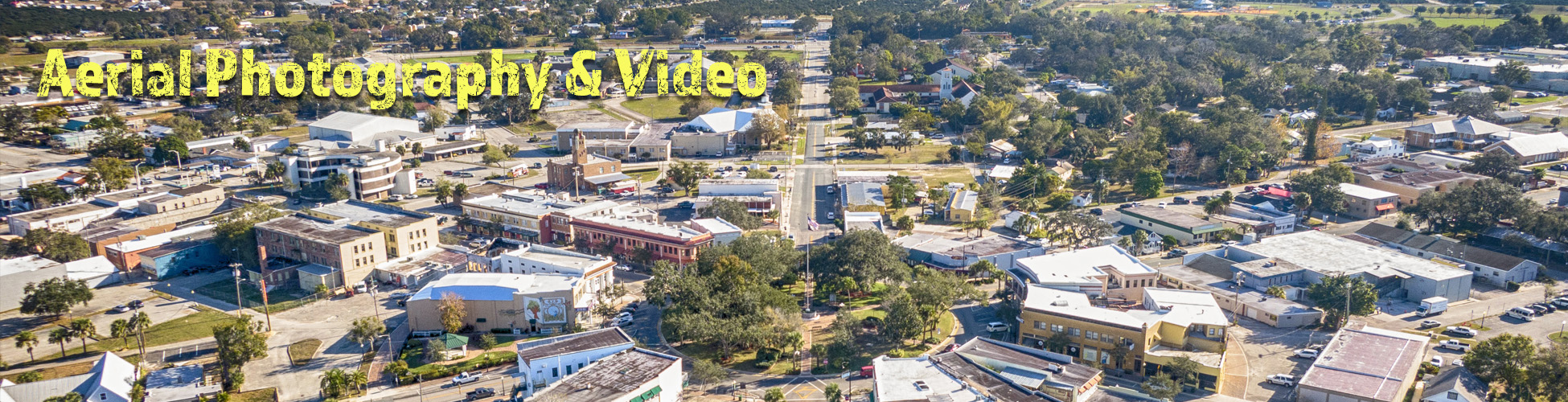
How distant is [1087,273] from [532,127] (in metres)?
52.2

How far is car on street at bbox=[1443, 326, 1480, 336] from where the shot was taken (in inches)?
1455

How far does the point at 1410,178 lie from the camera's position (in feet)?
185

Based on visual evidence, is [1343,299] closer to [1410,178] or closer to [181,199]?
[1410,178]

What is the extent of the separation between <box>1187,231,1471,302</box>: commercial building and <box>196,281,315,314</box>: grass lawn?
36989 millimetres

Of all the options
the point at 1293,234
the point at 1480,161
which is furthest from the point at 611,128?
the point at 1480,161

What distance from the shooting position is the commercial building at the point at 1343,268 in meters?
40.9

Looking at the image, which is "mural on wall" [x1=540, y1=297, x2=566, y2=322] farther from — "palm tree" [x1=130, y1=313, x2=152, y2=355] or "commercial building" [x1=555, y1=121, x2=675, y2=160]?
"commercial building" [x1=555, y1=121, x2=675, y2=160]

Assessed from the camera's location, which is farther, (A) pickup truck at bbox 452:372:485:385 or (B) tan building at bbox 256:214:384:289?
(B) tan building at bbox 256:214:384:289

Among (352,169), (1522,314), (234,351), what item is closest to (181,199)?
(352,169)

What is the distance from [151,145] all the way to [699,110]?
37724 millimetres

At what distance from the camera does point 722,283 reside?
38.2 meters

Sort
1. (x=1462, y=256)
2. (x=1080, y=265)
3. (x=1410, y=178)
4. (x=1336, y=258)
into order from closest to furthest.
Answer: (x=1080, y=265)
(x=1336, y=258)
(x=1462, y=256)
(x=1410, y=178)

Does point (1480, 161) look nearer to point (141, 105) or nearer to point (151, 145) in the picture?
point (151, 145)

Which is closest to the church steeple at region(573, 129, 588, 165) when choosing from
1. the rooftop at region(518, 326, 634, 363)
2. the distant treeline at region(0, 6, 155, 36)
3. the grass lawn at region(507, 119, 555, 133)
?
the grass lawn at region(507, 119, 555, 133)
